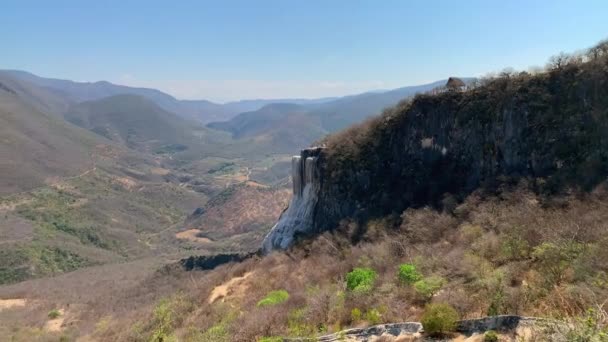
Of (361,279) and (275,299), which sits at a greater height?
(361,279)

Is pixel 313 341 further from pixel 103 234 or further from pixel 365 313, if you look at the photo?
pixel 103 234

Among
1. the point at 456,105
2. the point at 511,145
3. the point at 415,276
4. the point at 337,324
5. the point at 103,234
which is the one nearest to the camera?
the point at 337,324

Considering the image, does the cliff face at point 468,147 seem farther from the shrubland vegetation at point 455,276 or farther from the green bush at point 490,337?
the green bush at point 490,337

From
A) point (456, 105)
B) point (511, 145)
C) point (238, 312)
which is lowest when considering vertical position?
point (238, 312)

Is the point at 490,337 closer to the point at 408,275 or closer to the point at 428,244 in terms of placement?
the point at 408,275

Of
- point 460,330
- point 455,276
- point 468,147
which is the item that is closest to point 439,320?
point 460,330

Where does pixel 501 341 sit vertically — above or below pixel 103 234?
above

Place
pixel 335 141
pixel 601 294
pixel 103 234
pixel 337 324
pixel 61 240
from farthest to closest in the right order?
pixel 103 234
pixel 61 240
pixel 335 141
pixel 337 324
pixel 601 294

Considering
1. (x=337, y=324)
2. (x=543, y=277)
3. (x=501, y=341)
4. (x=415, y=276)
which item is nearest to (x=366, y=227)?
(x=415, y=276)
